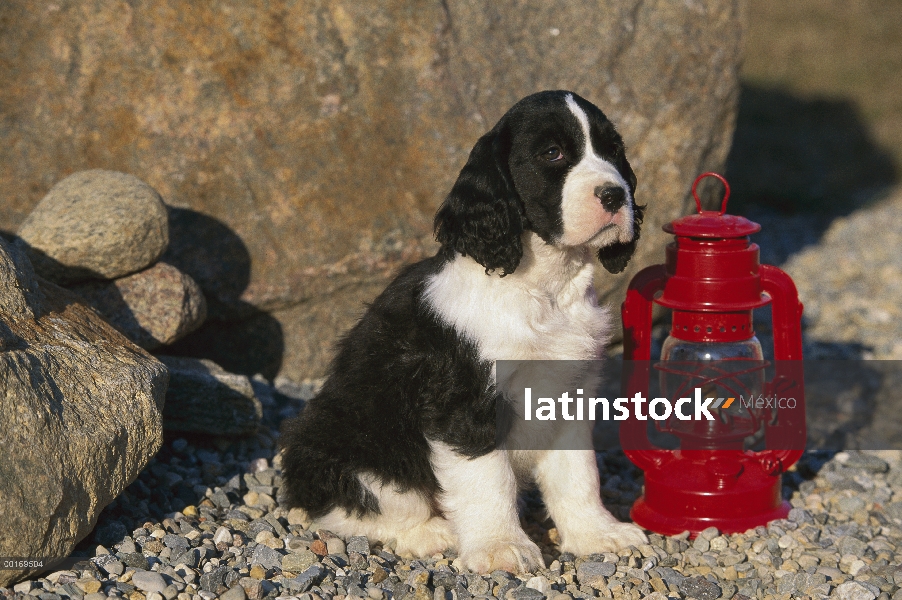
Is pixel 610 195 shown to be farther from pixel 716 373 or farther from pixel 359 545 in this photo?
pixel 359 545

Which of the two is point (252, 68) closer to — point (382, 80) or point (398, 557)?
point (382, 80)

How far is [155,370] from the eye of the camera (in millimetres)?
4703

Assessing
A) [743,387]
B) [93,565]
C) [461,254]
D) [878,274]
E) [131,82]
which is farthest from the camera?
[878,274]

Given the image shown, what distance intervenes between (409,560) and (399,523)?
0.18 metres

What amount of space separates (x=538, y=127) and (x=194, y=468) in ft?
8.97

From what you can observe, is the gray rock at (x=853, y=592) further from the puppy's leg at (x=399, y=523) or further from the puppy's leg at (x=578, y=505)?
the puppy's leg at (x=399, y=523)

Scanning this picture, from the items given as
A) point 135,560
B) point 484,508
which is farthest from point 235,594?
point 484,508

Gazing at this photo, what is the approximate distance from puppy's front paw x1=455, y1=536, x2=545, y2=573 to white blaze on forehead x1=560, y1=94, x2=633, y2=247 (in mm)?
1360

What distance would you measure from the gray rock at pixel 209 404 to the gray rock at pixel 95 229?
71cm

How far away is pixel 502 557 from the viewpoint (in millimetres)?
4320

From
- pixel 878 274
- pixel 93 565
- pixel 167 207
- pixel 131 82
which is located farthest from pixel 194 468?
pixel 878 274

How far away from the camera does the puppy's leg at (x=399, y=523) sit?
15.2 ft

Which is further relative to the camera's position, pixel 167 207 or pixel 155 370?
pixel 167 207

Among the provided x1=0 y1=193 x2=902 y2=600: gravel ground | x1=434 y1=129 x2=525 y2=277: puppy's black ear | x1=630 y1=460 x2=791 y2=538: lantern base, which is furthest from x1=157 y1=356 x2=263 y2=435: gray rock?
x1=630 y1=460 x2=791 y2=538: lantern base
